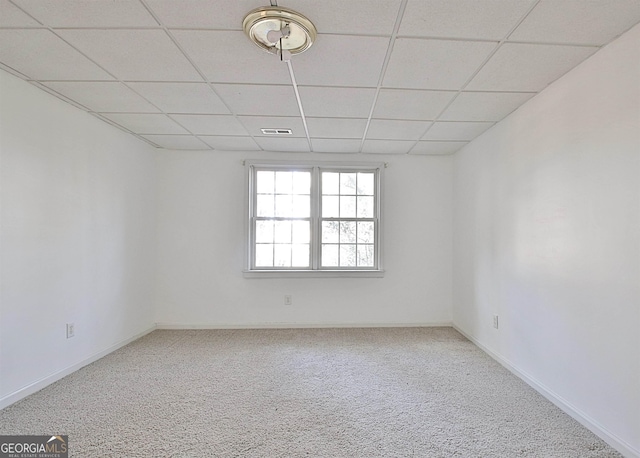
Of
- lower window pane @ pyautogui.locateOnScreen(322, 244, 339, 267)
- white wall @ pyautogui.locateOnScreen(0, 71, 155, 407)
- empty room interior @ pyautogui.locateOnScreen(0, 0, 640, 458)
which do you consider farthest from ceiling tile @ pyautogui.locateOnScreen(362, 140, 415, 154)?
white wall @ pyautogui.locateOnScreen(0, 71, 155, 407)

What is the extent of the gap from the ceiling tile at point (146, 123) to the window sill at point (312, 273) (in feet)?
6.24

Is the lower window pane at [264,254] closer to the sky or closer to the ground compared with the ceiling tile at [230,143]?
closer to the ground

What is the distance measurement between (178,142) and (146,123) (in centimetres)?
60

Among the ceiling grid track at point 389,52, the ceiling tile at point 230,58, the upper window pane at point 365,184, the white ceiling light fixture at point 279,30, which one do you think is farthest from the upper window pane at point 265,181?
the white ceiling light fixture at point 279,30

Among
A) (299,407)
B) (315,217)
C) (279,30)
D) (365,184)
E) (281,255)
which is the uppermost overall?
(279,30)

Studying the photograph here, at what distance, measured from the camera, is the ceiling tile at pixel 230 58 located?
1.72 metres

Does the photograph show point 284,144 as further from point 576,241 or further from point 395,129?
point 576,241

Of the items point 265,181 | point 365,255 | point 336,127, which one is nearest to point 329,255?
point 365,255

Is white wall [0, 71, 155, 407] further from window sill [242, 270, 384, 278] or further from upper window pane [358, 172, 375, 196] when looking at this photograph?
upper window pane [358, 172, 375, 196]

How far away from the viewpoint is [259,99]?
2.49 metres

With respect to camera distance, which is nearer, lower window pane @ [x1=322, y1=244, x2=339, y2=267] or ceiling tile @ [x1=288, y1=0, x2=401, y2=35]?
ceiling tile @ [x1=288, y1=0, x2=401, y2=35]

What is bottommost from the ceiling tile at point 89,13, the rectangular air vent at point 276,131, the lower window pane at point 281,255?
the lower window pane at point 281,255

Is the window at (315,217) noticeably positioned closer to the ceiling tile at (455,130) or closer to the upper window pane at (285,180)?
the upper window pane at (285,180)

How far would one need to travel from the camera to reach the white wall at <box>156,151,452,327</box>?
3.96 m
